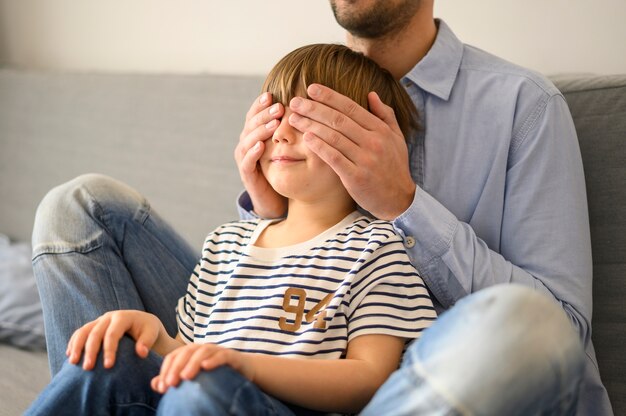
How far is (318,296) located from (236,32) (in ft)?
3.62

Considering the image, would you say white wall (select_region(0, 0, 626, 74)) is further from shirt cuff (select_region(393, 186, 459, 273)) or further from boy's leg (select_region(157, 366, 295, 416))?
boy's leg (select_region(157, 366, 295, 416))

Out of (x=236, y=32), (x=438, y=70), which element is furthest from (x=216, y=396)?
(x=236, y=32)

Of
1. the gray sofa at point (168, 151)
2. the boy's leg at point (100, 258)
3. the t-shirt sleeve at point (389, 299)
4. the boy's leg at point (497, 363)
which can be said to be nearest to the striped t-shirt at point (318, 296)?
the t-shirt sleeve at point (389, 299)

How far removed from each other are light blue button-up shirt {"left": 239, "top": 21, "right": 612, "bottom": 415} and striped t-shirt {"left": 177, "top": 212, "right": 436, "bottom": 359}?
0.07 meters

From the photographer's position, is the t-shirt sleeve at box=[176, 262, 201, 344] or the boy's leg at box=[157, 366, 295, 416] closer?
the boy's leg at box=[157, 366, 295, 416]

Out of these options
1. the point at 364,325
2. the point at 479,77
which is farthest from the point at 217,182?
the point at 364,325

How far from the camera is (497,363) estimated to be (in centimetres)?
67

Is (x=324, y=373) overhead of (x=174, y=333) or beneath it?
overhead

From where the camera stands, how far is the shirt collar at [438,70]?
1.19 m

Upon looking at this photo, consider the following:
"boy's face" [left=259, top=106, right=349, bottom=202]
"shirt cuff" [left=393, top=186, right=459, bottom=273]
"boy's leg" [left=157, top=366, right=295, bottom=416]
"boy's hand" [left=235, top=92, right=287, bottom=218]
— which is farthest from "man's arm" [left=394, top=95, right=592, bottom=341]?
"boy's leg" [left=157, top=366, right=295, bottom=416]

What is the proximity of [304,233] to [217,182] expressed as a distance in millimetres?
586

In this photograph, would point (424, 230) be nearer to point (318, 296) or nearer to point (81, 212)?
point (318, 296)

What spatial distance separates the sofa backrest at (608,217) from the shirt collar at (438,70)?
216mm

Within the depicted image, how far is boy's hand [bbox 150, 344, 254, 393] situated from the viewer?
76 centimetres
